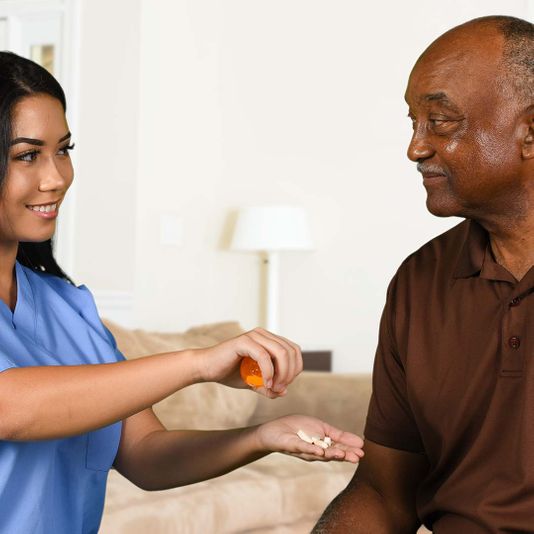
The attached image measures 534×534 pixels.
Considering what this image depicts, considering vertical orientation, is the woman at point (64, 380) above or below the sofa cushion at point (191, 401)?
above

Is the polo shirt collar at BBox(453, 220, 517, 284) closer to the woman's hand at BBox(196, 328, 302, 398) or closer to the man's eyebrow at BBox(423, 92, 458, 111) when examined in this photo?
the man's eyebrow at BBox(423, 92, 458, 111)

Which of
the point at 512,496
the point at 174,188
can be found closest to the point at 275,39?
the point at 174,188

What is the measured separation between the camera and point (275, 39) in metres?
4.85

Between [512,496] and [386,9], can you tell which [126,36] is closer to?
[386,9]

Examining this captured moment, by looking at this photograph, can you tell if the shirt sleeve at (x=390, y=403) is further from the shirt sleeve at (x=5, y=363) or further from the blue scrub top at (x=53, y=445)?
the shirt sleeve at (x=5, y=363)

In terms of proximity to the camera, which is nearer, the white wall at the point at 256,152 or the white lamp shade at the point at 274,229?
the white wall at the point at 256,152

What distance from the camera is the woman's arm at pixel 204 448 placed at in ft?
4.29

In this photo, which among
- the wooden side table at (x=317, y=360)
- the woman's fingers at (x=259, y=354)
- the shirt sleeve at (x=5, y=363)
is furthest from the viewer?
the wooden side table at (x=317, y=360)

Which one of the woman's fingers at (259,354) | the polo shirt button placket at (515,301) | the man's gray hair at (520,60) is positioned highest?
the man's gray hair at (520,60)

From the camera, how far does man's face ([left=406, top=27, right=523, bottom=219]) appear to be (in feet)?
4.67

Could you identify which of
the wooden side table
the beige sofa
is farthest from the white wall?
the beige sofa

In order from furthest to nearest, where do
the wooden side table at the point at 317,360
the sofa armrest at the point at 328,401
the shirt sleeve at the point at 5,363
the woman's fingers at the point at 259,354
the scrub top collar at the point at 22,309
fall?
the wooden side table at the point at 317,360, the sofa armrest at the point at 328,401, the scrub top collar at the point at 22,309, the shirt sleeve at the point at 5,363, the woman's fingers at the point at 259,354

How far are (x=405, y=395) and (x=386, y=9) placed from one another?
331cm

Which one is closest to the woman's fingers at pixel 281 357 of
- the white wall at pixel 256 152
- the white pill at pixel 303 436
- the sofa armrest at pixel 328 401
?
the white pill at pixel 303 436
